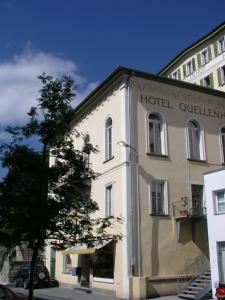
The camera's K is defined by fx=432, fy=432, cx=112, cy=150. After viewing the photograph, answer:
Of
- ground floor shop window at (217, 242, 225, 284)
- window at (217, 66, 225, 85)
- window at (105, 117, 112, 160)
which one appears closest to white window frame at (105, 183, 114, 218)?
window at (105, 117, 112, 160)

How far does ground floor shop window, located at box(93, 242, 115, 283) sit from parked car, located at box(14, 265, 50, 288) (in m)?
4.49

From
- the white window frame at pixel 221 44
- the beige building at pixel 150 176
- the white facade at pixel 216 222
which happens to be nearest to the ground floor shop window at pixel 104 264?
the beige building at pixel 150 176

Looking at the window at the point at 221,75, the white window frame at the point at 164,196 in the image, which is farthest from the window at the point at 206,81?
the white window frame at the point at 164,196

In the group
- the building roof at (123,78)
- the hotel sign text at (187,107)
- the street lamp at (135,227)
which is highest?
the building roof at (123,78)

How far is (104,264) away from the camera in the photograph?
23672 mm

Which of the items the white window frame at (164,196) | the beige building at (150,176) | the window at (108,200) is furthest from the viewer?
the window at (108,200)

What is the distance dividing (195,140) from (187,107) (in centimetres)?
205

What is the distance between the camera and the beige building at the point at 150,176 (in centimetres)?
2192

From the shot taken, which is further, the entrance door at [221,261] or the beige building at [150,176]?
the beige building at [150,176]

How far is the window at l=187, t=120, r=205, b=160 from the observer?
25677 mm

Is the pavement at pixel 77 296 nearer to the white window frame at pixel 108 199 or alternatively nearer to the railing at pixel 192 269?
the railing at pixel 192 269

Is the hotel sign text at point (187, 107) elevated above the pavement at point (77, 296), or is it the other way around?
the hotel sign text at point (187, 107)

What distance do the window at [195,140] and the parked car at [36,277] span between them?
1202 centimetres

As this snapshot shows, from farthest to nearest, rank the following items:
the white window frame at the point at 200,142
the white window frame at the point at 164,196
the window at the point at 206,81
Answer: the window at the point at 206,81 → the white window frame at the point at 200,142 → the white window frame at the point at 164,196
